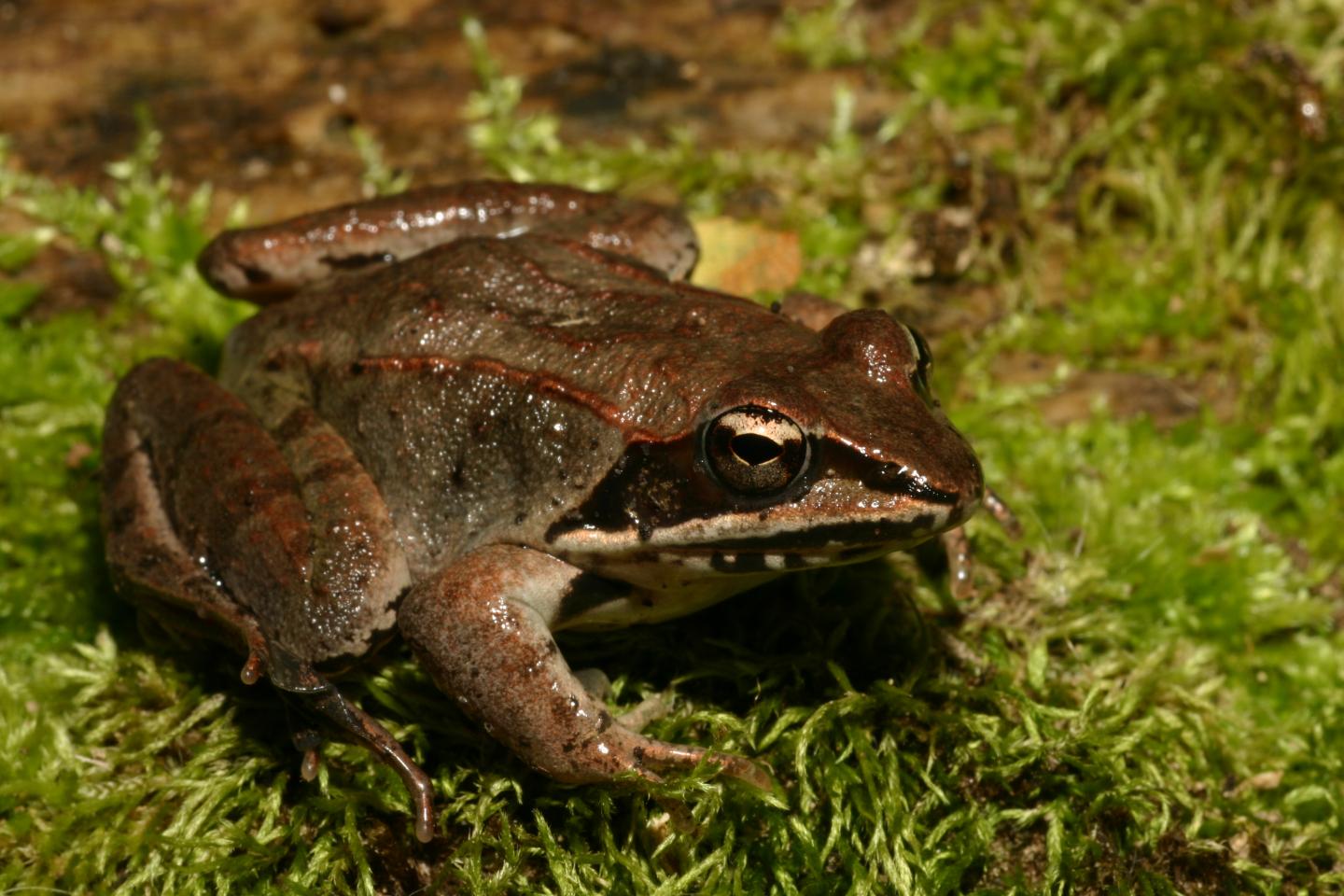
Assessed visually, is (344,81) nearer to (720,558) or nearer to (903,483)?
(720,558)

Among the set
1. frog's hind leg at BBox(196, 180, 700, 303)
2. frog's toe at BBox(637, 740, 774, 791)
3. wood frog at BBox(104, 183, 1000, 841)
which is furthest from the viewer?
frog's hind leg at BBox(196, 180, 700, 303)

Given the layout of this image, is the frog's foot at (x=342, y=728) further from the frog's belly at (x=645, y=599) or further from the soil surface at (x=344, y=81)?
the soil surface at (x=344, y=81)

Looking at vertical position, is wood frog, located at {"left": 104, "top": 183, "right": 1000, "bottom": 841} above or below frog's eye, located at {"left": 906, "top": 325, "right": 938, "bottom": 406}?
below

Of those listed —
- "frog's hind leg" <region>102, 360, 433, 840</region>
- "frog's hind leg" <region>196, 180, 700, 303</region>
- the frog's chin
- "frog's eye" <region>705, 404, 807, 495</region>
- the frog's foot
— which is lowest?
the frog's foot

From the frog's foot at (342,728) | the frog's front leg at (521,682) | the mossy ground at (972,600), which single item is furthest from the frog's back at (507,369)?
the mossy ground at (972,600)

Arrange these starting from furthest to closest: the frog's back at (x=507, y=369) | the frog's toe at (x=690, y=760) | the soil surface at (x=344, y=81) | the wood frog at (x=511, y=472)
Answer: the soil surface at (x=344, y=81) → the frog's back at (x=507, y=369) → the frog's toe at (x=690, y=760) → the wood frog at (x=511, y=472)

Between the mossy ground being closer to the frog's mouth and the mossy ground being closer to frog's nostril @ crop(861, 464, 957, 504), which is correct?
the frog's mouth

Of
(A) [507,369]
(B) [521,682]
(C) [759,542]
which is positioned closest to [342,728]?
(B) [521,682]

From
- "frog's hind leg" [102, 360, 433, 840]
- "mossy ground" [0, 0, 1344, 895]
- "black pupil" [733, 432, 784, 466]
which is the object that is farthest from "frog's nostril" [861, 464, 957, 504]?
"frog's hind leg" [102, 360, 433, 840]
